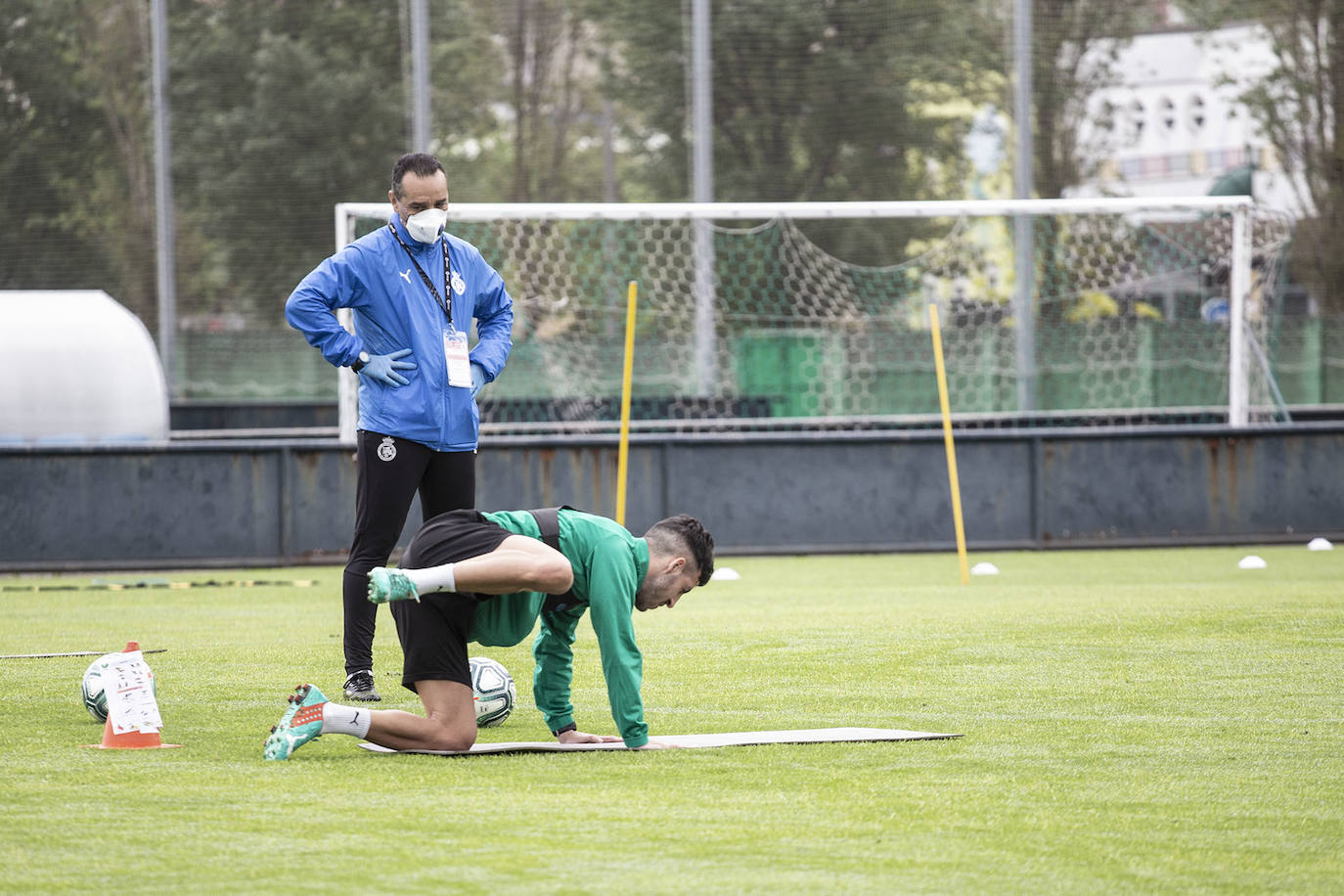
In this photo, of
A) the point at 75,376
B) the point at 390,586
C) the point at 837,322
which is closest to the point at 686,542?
the point at 390,586

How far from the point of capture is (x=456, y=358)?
720 cm

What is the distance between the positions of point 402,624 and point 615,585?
712mm

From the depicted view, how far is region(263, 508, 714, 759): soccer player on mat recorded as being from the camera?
543 cm

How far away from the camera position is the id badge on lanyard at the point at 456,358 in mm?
7164

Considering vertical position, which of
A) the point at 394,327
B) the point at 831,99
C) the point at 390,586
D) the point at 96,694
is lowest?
the point at 96,694

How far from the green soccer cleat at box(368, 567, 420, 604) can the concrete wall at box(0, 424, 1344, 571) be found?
899 cm

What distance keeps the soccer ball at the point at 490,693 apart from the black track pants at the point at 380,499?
0.74m

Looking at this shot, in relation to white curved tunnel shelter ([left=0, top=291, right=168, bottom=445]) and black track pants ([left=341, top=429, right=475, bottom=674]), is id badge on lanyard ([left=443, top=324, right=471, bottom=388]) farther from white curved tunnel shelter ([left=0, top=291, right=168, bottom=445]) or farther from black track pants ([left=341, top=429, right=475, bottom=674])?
white curved tunnel shelter ([left=0, top=291, right=168, bottom=445])

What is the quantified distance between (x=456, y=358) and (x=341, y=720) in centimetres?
215

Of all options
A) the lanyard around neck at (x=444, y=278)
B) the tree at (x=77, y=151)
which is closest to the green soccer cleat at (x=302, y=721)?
the lanyard around neck at (x=444, y=278)

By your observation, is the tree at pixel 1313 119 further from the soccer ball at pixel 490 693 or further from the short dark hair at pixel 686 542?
the short dark hair at pixel 686 542

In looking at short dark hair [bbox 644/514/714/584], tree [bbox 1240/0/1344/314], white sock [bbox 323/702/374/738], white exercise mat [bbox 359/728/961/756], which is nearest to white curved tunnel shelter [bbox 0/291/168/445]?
white exercise mat [bbox 359/728/961/756]

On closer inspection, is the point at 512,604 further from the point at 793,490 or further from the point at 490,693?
the point at 793,490

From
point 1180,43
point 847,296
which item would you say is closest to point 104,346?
point 847,296
